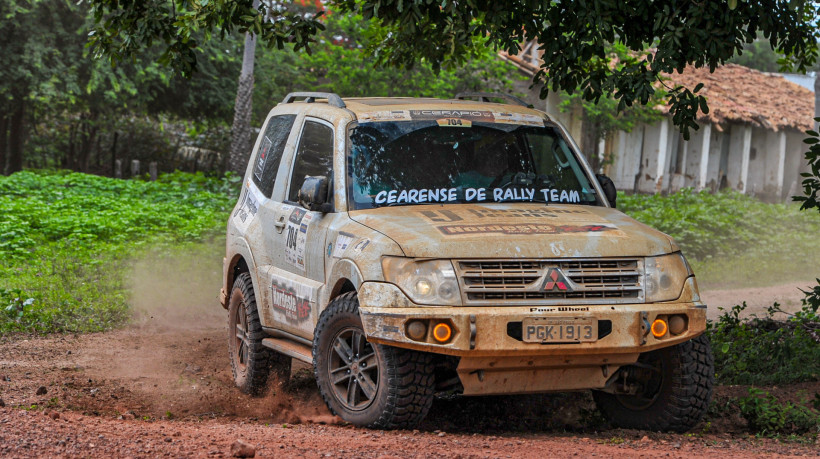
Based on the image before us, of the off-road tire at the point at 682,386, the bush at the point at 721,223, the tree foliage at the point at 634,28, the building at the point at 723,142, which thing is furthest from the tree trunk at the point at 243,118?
the off-road tire at the point at 682,386

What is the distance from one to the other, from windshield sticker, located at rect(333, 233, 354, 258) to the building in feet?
72.4

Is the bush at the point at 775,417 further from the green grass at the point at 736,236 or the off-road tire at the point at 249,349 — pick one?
the green grass at the point at 736,236

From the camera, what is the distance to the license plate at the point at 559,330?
5.05 metres

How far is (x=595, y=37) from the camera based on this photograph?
7.25m

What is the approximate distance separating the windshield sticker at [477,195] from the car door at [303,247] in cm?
41

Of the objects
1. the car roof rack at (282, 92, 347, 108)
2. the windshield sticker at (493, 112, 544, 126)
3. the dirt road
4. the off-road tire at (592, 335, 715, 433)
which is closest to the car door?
the car roof rack at (282, 92, 347, 108)

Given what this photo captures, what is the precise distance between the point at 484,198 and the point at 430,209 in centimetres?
42

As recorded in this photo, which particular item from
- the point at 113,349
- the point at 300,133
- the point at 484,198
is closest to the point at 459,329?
the point at 484,198

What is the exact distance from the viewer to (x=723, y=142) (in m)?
33.7

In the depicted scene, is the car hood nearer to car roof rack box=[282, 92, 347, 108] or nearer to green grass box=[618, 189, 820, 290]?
car roof rack box=[282, 92, 347, 108]

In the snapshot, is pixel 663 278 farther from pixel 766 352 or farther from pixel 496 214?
pixel 766 352

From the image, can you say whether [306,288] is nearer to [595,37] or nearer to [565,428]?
[565,428]

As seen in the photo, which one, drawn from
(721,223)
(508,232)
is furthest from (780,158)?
(508,232)

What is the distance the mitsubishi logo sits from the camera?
203 inches
